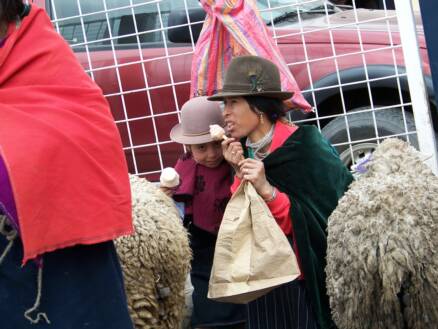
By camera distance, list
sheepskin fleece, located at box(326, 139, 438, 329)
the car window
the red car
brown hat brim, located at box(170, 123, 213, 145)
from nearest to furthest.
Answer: sheepskin fleece, located at box(326, 139, 438, 329)
brown hat brim, located at box(170, 123, 213, 145)
the red car
the car window

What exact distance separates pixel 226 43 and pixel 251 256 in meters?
1.48

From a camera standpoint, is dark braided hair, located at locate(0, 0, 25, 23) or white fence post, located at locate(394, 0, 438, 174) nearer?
dark braided hair, located at locate(0, 0, 25, 23)

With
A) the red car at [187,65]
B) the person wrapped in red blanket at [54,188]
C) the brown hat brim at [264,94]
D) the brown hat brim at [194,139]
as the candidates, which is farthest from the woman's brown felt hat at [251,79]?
the person wrapped in red blanket at [54,188]

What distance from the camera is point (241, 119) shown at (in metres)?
3.95

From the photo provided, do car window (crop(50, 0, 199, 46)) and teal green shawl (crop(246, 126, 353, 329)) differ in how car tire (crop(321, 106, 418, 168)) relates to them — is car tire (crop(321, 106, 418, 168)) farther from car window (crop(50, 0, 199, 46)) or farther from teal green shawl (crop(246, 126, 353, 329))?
teal green shawl (crop(246, 126, 353, 329))

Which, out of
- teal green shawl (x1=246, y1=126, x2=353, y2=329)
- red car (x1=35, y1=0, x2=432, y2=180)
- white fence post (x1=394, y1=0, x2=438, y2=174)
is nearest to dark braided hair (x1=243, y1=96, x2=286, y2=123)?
teal green shawl (x1=246, y1=126, x2=353, y2=329)

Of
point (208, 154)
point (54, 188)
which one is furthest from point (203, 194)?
point (54, 188)

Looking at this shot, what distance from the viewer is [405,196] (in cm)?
336

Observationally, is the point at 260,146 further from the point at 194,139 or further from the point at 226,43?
the point at 226,43

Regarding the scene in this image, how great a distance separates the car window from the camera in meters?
5.58

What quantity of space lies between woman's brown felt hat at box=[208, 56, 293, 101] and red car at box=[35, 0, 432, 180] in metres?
1.23

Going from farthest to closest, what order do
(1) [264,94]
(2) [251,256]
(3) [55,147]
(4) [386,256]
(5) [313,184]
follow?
1. (1) [264,94]
2. (5) [313,184]
3. (2) [251,256]
4. (4) [386,256]
5. (3) [55,147]

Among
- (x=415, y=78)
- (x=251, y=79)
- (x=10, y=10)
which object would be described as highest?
(x=10, y=10)

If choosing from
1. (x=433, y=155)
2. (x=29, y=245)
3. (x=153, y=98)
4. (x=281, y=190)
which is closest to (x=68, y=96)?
(x=29, y=245)
